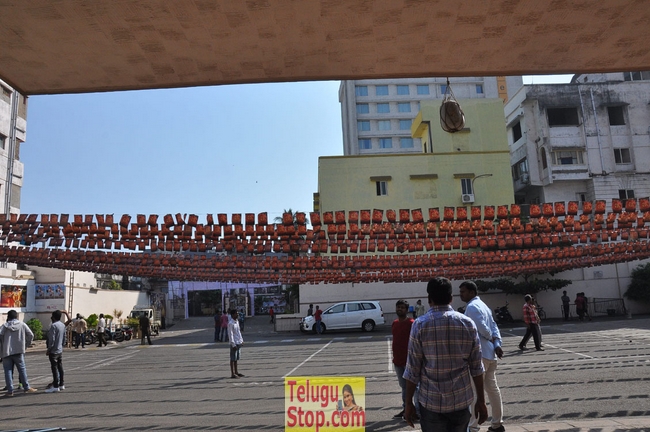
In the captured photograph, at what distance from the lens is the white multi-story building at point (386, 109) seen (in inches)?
2643

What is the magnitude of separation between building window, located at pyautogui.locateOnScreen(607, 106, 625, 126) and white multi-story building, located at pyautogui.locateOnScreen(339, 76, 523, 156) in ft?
94.0

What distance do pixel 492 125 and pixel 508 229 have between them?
2226 cm

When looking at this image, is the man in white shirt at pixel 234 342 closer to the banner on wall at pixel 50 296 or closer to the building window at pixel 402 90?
the banner on wall at pixel 50 296

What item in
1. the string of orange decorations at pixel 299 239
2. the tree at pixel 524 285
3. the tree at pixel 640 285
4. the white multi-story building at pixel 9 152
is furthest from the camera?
the tree at pixel 640 285

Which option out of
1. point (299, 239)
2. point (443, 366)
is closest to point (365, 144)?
point (299, 239)

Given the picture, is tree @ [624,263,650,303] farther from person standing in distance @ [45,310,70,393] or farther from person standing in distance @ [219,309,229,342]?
person standing in distance @ [45,310,70,393]

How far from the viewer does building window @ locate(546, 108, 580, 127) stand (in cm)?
3900

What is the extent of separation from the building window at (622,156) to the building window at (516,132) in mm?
7172

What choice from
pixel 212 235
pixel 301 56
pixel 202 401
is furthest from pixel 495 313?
pixel 301 56

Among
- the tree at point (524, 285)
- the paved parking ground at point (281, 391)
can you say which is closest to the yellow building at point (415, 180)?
the tree at point (524, 285)

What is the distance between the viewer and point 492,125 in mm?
38844

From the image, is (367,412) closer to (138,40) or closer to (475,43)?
(475,43)

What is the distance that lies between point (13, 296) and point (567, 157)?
38506mm

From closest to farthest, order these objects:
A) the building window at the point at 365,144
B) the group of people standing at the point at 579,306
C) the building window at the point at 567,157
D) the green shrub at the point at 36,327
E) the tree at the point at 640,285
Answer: the green shrub at the point at 36,327 → the group of people standing at the point at 579,306 → the tree at the point at 640,285 → the building window at the point at 567,157 → the building window at the point at 365,144
